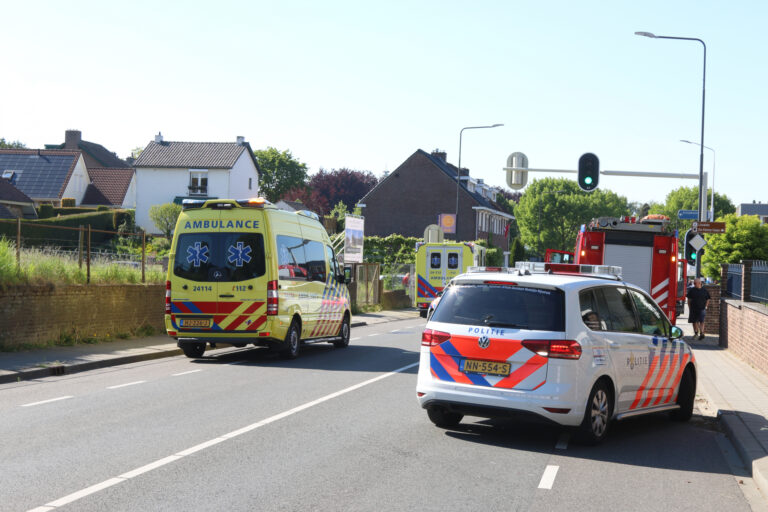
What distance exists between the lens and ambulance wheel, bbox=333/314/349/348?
780 inches

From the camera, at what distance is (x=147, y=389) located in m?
12.1

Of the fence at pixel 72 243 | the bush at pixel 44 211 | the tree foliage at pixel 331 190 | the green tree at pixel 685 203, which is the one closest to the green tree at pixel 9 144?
the tree foliage at pixel 331 190

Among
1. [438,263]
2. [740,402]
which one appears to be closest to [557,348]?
[740,402]

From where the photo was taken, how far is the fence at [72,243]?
17.2 metres

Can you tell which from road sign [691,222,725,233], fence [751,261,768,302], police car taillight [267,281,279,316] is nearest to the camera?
police car taillight [267,281,279,316]

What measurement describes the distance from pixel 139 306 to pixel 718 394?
1237 centimetres

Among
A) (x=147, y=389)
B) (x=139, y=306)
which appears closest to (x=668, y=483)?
(x=147, y=389)

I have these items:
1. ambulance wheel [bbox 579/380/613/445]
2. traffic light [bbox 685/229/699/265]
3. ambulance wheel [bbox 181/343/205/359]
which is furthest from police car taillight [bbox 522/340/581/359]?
traffic light [bbox 685/229/699/265]

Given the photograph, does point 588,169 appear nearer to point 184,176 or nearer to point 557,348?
point 557,348

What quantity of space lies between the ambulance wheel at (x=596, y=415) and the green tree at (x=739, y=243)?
39.9 meters

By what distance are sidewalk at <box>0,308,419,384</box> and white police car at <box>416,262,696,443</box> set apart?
272 inches

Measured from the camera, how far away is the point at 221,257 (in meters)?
15.9

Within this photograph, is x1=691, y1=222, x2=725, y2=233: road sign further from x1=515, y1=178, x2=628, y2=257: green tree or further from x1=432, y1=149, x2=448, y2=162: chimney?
x1=515, y1=178, x2=628, y2=257: green tree

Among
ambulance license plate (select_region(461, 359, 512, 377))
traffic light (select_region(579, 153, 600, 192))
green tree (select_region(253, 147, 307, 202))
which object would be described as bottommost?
ambulance license plate (select_region(461, 359, 512, 377))
